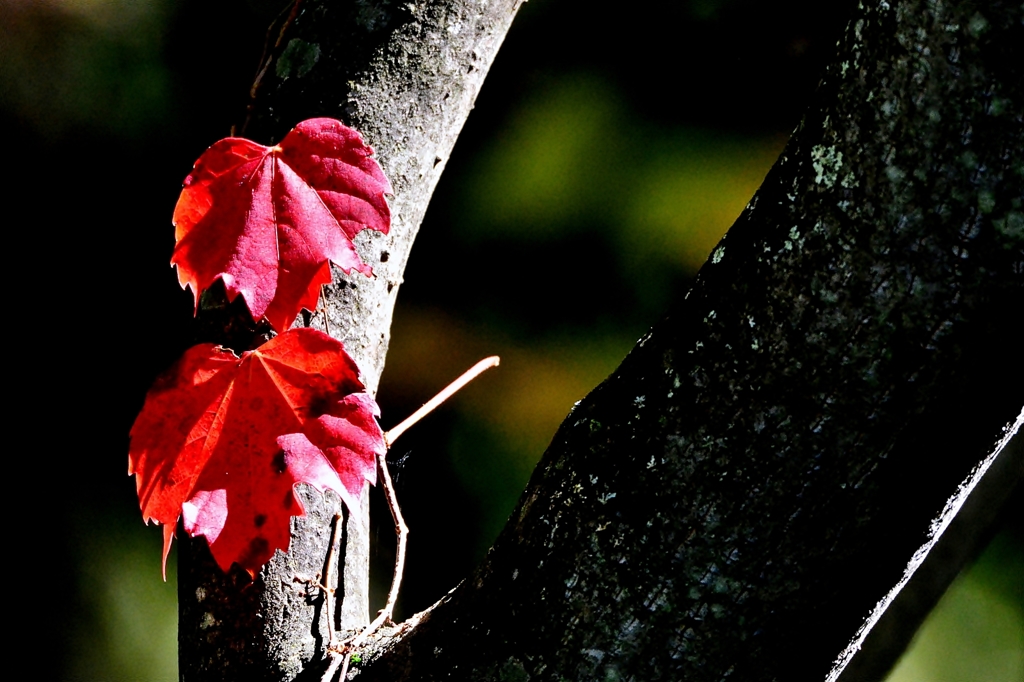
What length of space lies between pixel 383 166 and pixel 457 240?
920mm

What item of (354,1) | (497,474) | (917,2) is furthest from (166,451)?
(497,474)

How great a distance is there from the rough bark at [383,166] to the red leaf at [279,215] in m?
0.08

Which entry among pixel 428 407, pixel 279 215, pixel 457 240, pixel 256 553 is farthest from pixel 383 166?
pixel 457 240

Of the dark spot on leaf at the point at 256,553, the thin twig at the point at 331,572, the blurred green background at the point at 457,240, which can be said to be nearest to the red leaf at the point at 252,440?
the dark spot on leaf at the point at 256,553

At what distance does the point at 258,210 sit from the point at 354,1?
0.89 ft

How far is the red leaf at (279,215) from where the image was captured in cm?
66

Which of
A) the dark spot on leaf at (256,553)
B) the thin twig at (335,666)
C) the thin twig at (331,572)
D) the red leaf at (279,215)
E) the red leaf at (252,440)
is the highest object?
the red leaf at (279,215)

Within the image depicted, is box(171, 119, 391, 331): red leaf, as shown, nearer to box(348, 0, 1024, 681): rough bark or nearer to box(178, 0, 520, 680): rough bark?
box(178, 0, 520, 680): rough bark

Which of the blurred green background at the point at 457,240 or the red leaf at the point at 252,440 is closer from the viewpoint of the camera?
the red leaf at the point at 252,440

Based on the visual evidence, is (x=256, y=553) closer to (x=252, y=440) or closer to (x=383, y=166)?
(x=252, y=440)

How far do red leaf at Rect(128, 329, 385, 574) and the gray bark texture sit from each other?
157mm

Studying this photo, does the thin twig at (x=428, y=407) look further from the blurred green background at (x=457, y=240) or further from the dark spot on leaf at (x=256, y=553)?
the blurred green background at (x=457, y=240)

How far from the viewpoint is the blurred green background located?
1574 mm

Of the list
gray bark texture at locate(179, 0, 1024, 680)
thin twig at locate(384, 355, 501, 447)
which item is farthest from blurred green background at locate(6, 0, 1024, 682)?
gray bark texture at locate(179, 0, 1024, 680)
